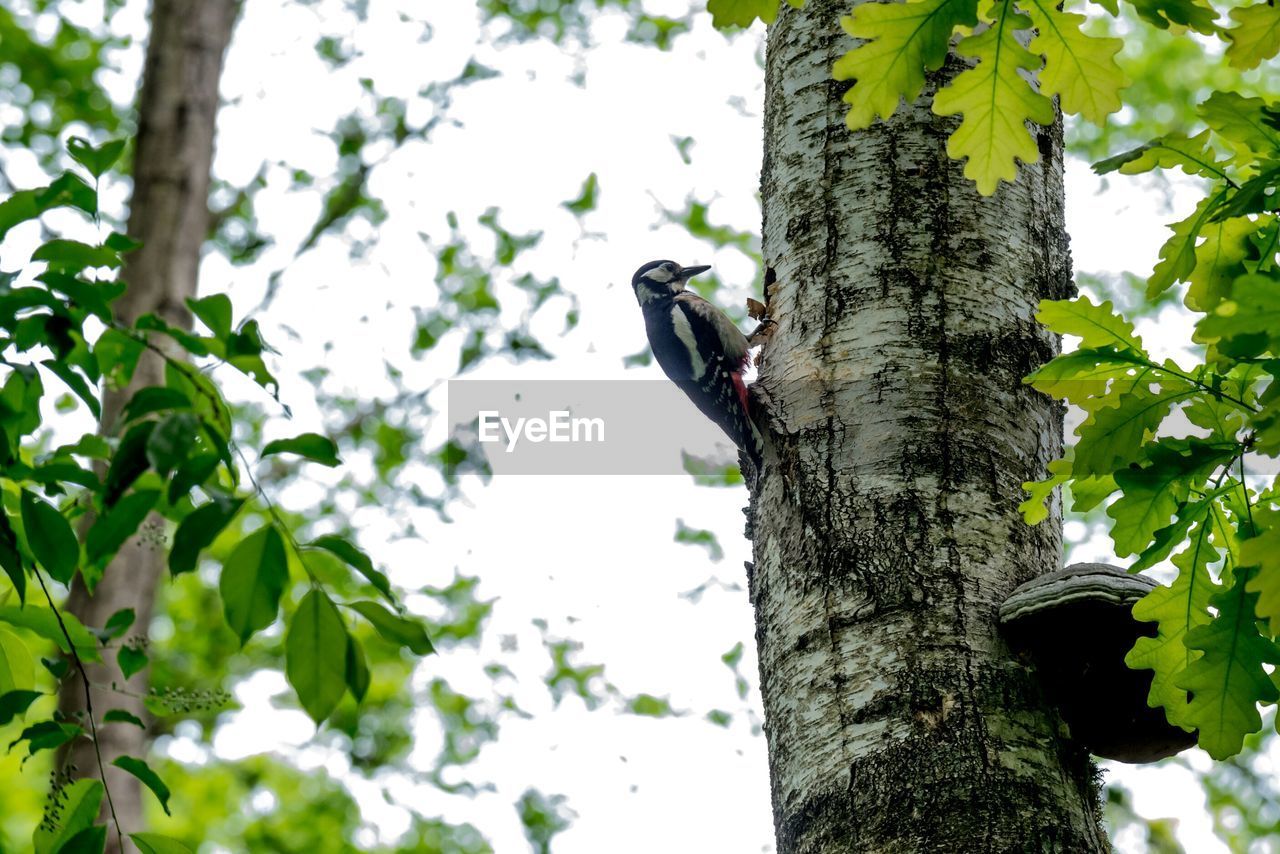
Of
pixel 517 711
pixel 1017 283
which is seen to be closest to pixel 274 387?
pixel 1017 283

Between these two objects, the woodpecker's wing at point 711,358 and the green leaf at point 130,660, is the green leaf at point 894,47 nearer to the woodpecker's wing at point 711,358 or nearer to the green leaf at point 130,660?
the green leaf at point 130,660

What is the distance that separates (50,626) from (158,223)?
4.64 m

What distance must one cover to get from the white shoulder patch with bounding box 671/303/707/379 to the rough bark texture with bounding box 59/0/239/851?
2207 millimetres

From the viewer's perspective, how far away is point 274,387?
4.19ft

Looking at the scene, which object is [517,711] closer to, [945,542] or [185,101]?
[185,101]

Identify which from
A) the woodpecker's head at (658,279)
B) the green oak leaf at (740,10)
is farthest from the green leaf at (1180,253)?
the woodpecker's head at (658,279)

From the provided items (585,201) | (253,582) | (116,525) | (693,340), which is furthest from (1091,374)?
(585,201)

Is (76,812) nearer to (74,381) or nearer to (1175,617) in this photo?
(74,381)

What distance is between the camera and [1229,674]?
1350 mm

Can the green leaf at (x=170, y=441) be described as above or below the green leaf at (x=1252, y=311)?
below

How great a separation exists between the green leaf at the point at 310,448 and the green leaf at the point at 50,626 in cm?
52

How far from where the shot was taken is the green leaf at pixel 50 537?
4.23 feet

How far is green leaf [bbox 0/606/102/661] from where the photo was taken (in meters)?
1.47

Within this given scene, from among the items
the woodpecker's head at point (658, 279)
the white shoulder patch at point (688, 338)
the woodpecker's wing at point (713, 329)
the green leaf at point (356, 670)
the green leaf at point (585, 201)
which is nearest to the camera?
the green leaf at point (356, 670)
